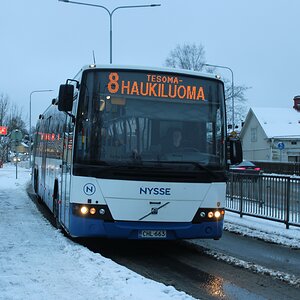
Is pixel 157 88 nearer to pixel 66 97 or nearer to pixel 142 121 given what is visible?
pixel 142 121

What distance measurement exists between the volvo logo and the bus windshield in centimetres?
38

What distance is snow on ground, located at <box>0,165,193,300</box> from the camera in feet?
19.2

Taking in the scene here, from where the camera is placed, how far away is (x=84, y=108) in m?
8.40

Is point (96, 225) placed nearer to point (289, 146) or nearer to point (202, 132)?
point (202, 132)

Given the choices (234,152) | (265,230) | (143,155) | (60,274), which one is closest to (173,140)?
(143,155)

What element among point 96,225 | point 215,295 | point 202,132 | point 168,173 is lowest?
point 215,295

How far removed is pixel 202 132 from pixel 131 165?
1413 mm

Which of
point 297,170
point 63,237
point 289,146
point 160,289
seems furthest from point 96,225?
point 289,146

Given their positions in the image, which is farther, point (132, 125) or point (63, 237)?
point (63, 237)

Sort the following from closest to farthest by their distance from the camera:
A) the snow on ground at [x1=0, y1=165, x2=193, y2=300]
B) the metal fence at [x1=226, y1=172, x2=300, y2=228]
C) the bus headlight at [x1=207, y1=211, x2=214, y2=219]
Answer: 1. the snow on ground at [x1=0, y1=165, x2=193, y2=300]
2. the bus headlight at [x1=207, y1=211, x2=214, y2=219]
3. the metal fence at [x1=226, y1=172, x2=300, y2=228]

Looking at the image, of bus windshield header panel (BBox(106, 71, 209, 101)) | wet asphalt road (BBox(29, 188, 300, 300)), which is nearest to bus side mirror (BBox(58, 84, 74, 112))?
bus windshield header panel (BBox(106, 71, 209, 101))

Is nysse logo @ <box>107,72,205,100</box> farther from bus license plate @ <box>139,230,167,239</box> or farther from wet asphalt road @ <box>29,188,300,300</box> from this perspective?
wet asphalt road @ <box>29,188,300,300</box>

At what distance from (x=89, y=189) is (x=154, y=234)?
133cm

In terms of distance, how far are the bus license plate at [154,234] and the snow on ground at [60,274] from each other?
2.96ft
